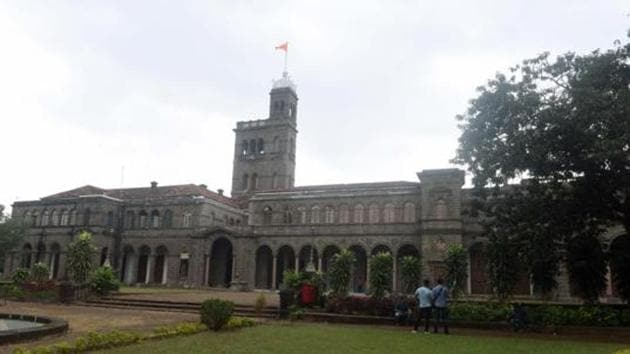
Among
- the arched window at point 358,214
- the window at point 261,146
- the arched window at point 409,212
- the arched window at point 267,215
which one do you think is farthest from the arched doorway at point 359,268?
the window at point 261,146

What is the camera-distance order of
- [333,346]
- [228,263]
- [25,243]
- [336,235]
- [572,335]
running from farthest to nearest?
[25,243]
[228,263]
[336,235]
[572,335]
[333,346]

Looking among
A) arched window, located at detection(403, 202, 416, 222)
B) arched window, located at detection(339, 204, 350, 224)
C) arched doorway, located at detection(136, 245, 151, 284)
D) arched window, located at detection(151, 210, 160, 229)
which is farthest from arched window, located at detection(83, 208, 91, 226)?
arched window, located at detection(403, 202, 416, 222)

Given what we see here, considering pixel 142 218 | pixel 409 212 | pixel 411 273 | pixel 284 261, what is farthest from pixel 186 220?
pixel 411 273

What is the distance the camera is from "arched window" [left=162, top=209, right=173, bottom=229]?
54438mm

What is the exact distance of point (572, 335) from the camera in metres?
17.3

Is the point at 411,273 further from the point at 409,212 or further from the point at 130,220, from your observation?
the point at 130,220

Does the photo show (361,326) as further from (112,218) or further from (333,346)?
(112,218)

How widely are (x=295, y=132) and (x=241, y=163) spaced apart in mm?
7819

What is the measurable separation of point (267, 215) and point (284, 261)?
4889 mm

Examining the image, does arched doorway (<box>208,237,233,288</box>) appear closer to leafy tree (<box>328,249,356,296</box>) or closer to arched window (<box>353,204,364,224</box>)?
arched window (<box>353,204,364,224</box>)

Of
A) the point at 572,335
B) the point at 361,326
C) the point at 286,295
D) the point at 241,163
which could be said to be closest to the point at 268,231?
the point at 241,163

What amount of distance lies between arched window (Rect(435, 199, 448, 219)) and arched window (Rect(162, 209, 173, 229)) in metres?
27.1

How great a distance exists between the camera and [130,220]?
56.7 m

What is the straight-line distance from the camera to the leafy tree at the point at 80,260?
3334cm
